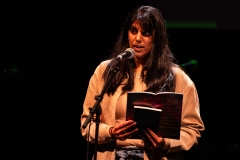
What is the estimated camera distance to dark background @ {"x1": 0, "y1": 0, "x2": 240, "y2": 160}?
4820 millimetres

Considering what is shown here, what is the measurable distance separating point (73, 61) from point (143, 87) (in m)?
2.26

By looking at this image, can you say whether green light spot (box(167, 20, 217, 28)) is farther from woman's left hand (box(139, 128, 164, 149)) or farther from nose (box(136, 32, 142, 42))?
woman's left hand (box(139, 128, 164, 149))

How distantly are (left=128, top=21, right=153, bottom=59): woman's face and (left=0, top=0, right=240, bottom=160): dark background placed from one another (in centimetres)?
199

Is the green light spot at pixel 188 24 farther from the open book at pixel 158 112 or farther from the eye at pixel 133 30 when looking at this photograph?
the open book at pixel 158 112

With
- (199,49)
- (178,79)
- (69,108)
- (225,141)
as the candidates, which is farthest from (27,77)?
(178,79)

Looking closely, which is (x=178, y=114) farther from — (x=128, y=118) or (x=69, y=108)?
(x=69, y=108)

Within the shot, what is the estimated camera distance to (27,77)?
501 centimetres

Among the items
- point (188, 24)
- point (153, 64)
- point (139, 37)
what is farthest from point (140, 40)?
point (188, 24)

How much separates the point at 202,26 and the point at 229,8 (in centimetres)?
32

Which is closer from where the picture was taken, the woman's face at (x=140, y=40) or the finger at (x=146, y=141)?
the finger at (x=146, y=141)

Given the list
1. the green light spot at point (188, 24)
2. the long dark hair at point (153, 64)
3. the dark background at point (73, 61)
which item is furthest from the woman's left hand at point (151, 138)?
the green light spot at point (188, 24)

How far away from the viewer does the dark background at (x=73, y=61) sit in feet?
15.8

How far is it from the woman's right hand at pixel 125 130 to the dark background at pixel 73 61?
7.60 ft

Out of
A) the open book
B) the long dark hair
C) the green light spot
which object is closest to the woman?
the long dark hair
